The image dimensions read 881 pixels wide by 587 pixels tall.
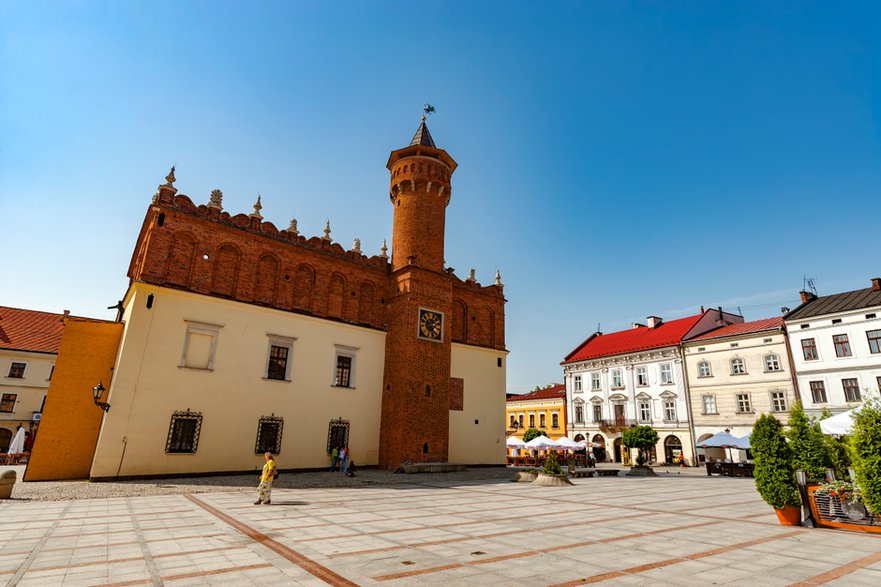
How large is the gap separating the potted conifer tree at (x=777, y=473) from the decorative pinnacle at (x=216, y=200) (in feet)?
73.4

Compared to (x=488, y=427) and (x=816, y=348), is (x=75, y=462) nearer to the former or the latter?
(x=488, y=427)

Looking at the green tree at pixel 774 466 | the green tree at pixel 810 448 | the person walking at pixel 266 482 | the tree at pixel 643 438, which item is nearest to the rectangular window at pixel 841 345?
the tree at pixel 643 438

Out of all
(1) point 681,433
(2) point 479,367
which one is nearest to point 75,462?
(2) point 479,367

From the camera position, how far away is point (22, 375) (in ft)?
111

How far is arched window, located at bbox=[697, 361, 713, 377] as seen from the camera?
36.4m

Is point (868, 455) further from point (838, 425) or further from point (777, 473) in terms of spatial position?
point (838, 425)

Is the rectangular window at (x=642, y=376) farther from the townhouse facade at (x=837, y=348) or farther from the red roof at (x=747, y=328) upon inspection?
the townhouse facade at (x=837, y=348)

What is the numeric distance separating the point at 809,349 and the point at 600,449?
Answer: 18.7m

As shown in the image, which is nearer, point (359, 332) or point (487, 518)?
point (487, 518)

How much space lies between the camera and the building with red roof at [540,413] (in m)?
48.3

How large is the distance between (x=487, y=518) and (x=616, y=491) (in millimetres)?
8890

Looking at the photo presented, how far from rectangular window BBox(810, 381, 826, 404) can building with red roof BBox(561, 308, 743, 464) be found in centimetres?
847

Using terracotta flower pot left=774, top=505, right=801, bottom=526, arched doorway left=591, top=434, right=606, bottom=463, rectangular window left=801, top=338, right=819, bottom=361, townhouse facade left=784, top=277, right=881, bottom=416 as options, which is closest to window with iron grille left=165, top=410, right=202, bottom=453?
terracotta flower pot left=774, top=505, right=801, bottom=526

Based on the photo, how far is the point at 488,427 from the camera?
27891 mm
